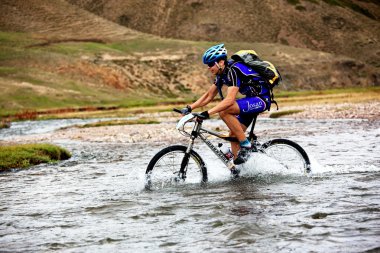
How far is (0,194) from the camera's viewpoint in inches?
553

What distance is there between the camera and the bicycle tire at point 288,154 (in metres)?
13.2

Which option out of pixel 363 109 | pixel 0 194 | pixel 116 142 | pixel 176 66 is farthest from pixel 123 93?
pixel 0 194

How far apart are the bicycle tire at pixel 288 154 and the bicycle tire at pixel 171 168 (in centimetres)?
139

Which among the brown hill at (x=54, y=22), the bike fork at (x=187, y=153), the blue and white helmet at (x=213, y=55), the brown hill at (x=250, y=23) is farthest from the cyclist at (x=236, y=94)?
the brown hill at (x=250, y=23)

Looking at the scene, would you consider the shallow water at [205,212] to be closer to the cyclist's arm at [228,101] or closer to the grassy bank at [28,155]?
the cyclist's arm at [228,101]

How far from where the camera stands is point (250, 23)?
17588 cm

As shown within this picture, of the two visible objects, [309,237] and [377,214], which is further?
[377,214]

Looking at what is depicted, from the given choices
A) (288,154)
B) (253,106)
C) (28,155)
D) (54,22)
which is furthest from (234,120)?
(54,22)

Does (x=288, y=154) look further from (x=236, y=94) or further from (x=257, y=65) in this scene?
(x=257, y=65)

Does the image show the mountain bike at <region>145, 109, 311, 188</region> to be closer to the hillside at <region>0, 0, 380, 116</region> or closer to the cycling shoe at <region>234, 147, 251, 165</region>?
the cycling shoe at <region>234, 147, 251, 165</region>

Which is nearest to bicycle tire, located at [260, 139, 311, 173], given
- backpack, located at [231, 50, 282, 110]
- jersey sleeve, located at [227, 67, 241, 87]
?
backpack, located at [231, 50, 282, 110]

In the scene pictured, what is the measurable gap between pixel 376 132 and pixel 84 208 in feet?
53.4

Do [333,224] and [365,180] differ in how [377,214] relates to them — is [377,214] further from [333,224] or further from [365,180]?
[365,180]

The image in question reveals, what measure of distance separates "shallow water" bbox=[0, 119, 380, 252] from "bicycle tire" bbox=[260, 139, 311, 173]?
0.21 metres
